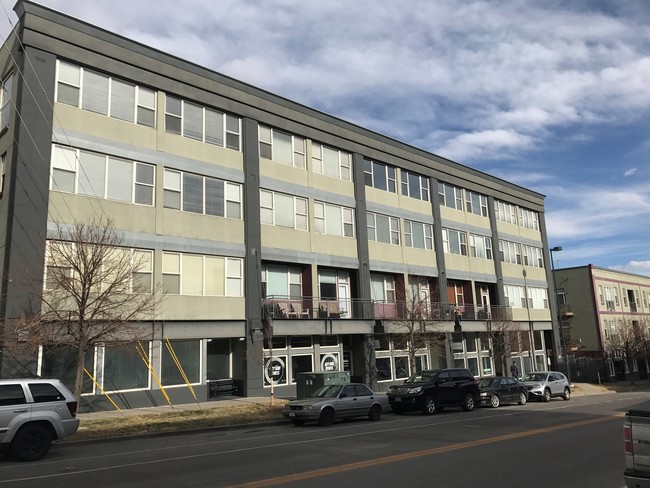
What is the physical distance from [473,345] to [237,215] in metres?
22.2

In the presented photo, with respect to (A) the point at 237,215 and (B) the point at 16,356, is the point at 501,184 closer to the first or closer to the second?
(A) the point at 237,215

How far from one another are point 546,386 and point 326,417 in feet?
52.3

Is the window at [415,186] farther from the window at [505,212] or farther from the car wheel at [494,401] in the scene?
the car wheel at [494,401]

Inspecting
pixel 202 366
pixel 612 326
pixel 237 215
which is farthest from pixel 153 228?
pixel 612 326

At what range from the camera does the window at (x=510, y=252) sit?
153 ft

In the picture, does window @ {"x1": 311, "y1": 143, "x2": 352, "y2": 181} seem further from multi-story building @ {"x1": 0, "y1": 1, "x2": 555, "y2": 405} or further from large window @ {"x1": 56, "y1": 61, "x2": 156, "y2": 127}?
large window @ {"x1": 56, "y1": 61, "x2": 156, "y2": 127}

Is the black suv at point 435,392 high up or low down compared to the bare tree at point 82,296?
down

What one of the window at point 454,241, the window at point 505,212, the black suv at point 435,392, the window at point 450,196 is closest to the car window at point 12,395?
the black suv at point 435,392

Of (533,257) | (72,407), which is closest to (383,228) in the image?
(533,257)

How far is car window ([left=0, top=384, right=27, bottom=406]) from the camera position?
12.2 m

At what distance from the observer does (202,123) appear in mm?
26281

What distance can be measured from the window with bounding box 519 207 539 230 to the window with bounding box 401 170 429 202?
49.8ft

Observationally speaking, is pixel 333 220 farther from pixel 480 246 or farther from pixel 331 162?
pixel 480 246

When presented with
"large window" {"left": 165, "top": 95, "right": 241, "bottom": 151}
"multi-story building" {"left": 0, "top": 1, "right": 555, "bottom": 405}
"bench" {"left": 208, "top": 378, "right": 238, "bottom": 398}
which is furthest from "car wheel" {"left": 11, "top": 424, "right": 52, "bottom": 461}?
"large window" {"left": 165, "top": 95, "right": 241, "bottom": 151}
